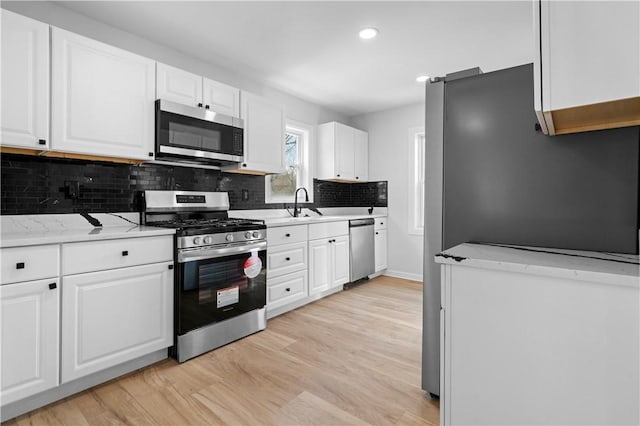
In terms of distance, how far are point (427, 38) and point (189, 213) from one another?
2547 millimetres

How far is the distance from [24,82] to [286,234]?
214 centimetres

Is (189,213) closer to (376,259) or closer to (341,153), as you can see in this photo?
(341,153)

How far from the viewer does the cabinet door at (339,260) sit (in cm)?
387

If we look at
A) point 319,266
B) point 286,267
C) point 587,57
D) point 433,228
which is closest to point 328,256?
point 319,266

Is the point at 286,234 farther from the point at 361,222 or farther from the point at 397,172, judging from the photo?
the point at 397,172

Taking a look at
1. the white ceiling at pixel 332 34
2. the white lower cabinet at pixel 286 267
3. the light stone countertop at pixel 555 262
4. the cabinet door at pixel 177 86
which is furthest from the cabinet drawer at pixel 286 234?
the light stone countertop at pixel 555 262

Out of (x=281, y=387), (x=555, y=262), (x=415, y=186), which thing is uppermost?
(x=415, y=186)

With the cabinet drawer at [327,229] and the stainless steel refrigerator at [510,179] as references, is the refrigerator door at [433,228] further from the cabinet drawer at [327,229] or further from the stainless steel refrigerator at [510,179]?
the cabinet drawer at [327,229]

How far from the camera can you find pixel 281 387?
199 centimetres

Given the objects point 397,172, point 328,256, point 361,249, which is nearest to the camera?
point 328,256

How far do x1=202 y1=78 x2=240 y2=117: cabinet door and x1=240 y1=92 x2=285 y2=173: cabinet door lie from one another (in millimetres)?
91

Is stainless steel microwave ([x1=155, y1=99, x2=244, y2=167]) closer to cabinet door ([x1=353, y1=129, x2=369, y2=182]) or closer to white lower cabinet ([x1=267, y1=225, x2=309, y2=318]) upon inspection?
white lower cabinet ([x1=267, y1=225, x2=309, y2=318])

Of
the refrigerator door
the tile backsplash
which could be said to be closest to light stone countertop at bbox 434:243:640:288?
the refrigerator door

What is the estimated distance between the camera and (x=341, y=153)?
15.1ft
